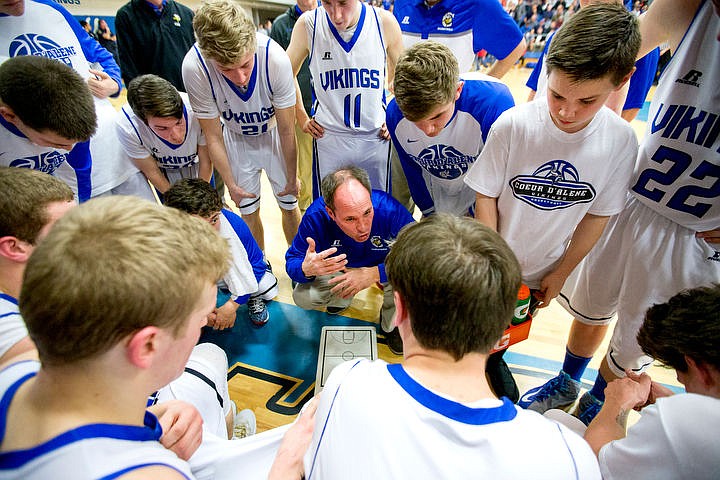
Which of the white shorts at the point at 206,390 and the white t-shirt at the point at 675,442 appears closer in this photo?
the white t-shirt at the point at 675,442

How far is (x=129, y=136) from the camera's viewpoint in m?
2.98

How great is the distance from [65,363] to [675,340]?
1800 mm

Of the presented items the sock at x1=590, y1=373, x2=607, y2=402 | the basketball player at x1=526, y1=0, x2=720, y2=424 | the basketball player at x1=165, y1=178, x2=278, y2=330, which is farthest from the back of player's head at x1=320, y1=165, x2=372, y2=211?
the sock at x1=590, y1=373, x2=607, y2=402

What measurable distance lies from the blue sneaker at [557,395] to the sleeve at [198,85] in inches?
120

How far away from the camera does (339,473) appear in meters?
0.92

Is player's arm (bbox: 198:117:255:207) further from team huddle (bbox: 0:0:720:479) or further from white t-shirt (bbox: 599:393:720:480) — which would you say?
white t-shirt (bbox: 599:393:720:480)

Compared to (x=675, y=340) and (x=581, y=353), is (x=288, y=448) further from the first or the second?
(x=581, y=353)

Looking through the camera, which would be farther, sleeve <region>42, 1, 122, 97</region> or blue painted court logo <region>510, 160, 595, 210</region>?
sleeve <region>42, 1, 122, 97</region>

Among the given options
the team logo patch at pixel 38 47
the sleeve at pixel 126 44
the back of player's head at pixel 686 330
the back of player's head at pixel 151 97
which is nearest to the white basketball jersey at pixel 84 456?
the back of player's head at pixel 686 330

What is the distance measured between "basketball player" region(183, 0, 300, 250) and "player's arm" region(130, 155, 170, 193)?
0.51 m

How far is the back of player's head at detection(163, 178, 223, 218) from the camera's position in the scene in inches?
91.7

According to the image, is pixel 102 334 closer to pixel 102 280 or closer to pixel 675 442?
pixel 102 280

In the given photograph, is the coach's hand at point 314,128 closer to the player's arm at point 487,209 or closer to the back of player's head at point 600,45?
the player's arm at point 487,209

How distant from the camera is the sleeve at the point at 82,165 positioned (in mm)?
2621
